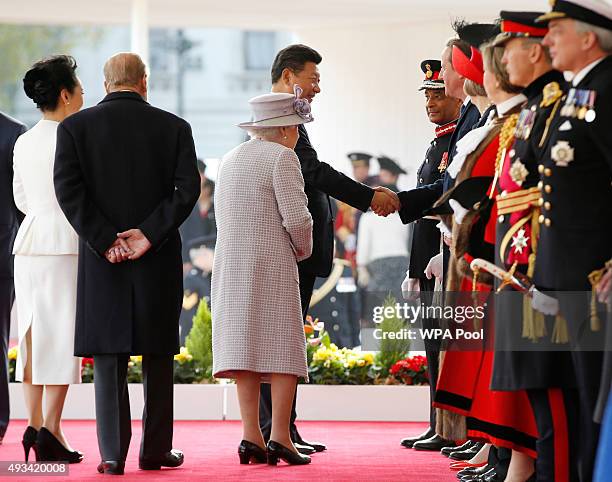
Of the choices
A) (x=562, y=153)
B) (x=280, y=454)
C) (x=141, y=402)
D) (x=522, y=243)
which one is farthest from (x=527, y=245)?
(x=141, y=402)

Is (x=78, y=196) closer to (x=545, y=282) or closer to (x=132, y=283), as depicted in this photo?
(x=132, y=283)

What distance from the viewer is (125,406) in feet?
16.0

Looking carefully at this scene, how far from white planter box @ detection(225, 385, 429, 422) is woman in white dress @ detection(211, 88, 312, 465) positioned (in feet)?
6.89

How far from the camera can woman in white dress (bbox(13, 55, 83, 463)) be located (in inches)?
201

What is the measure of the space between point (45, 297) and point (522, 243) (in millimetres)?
2199

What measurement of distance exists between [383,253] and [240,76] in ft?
72.2

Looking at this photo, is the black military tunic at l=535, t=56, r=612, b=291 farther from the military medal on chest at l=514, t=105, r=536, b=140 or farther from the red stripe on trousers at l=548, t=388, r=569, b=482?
the red stripe on trousers at l=548, t=388, r=569, b=482

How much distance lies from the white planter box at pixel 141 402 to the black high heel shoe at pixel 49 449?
→ 6.71 ft

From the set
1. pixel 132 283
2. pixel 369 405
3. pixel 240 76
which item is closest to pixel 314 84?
pixel 132 283

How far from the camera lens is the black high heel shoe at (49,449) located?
5.04 metres

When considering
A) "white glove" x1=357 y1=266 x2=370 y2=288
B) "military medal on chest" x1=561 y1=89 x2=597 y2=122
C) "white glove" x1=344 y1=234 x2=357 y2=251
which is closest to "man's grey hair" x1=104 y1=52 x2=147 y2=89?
"military medal on chest" x1=561 y1=89 x2=597 y2=122

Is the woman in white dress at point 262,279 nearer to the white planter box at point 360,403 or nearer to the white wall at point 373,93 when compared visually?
the white planter box at point 360,403

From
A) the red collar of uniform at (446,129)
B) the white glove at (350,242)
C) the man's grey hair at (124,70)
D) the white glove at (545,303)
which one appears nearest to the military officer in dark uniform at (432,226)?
the red collar of uniform at (446,129)

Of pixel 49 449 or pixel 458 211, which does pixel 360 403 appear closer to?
pixel 49 449
